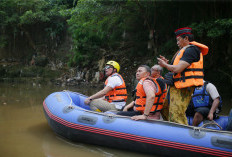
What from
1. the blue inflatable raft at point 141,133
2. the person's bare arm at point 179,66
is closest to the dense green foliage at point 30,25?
the blue inflatable raft at point 141,133

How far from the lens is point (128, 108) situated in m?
3.79

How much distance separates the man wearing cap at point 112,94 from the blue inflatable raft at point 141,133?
34cm

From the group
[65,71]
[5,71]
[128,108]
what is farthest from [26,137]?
[5,71]

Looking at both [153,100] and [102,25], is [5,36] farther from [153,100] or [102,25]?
[153,100]

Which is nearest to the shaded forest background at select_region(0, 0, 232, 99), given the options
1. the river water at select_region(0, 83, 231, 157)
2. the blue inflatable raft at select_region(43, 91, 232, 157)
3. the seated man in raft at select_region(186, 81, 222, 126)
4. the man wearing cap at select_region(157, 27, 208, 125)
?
the seated man in raft at select_region(186, 81, 222, 126)

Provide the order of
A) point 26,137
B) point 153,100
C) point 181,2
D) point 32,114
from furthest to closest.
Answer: point 181,2
point 32,114
point 26,137
point 153,100

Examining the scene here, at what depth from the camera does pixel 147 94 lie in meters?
2.99

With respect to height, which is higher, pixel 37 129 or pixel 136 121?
pixel 136 121

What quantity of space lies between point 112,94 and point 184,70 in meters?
1.43

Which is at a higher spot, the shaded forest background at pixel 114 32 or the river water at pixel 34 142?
the shaded forest background at pixel 114 32

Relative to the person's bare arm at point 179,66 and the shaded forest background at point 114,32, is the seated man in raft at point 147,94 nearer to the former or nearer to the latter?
the person's bare arm at point 179,66

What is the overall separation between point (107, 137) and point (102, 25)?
23.1ft

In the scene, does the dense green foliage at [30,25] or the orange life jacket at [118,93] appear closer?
the orange life jacket at [118,93]

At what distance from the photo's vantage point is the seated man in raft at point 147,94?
3.01 meters
